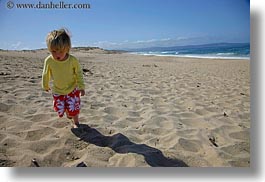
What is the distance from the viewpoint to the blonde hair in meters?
1.72

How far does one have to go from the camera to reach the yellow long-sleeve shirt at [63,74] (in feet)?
6.20

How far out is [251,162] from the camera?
6.06 feet

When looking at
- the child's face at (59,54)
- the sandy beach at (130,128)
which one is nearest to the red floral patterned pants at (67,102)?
the sandy beach at (130,128)

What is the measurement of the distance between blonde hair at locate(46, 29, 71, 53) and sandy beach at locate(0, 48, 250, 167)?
529 millimetres

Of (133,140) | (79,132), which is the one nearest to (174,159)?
(133,140)

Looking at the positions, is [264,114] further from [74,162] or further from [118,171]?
[74,162]

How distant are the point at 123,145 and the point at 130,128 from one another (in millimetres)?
210

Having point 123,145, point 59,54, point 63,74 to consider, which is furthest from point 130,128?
point 59,54

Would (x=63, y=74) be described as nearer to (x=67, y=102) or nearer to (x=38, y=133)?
(x=67, y=102)

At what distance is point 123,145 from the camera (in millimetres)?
1829

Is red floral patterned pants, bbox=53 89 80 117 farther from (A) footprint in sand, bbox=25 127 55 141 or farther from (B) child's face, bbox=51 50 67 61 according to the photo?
(B) child's face, bbox=51 50 67 61

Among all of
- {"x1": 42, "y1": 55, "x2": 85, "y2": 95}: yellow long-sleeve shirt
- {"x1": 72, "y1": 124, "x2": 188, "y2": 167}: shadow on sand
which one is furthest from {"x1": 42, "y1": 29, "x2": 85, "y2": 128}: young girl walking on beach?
{"x1": 72, "y1": 124, "x2": 188, "y2": 167}: shadow on sand

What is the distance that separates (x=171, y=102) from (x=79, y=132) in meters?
0.90

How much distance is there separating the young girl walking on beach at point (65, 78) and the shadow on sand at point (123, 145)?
0.34 feet
